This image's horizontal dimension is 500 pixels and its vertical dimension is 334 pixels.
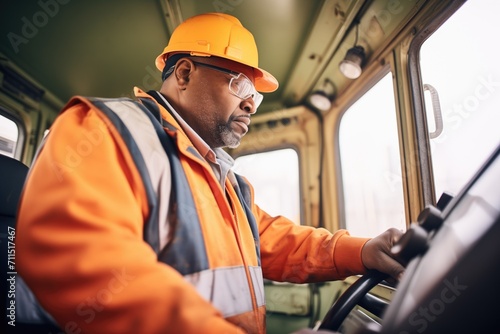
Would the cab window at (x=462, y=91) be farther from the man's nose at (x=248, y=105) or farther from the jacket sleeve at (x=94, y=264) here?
the jacket sleeve at (x=94, y=264)

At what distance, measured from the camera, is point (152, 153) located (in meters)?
0.87

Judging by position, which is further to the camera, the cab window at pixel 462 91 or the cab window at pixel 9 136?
the cab window at pixel 9 136

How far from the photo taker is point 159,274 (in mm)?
598

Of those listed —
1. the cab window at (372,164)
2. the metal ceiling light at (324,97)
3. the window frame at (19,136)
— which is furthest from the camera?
the metal ceiling light at (324,97)

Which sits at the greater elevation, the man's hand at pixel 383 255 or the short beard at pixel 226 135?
the short beard at pixel 226 135

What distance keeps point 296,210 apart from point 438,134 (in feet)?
5.65

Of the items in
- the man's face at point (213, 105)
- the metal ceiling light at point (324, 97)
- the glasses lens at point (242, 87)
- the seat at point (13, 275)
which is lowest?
the seat at point (13, 275)

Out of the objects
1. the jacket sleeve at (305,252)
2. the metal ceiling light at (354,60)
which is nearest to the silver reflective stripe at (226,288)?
the jacket sleeve at (305,252)

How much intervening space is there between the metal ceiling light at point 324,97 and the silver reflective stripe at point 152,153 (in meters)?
2.05

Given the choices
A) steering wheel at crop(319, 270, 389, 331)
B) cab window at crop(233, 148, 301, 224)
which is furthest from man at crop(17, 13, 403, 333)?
cab window at crop(233, 148, 301, 224)

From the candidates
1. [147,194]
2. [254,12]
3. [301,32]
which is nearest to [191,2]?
[254,12]

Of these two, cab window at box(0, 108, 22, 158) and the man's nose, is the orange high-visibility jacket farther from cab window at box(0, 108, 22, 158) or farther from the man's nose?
cab window at box(0, 108, 22, 158)

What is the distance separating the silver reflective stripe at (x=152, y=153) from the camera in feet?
2.73

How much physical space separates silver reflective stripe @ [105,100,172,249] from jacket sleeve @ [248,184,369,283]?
2.31 ft
